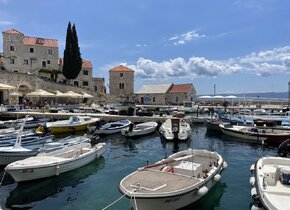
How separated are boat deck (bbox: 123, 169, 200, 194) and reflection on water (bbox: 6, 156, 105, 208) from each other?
15.4ft

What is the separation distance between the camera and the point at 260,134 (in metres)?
26.2

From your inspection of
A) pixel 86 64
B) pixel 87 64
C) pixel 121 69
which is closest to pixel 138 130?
pixel 86 64

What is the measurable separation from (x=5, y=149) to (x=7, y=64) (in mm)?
54596

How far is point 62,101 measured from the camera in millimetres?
60344

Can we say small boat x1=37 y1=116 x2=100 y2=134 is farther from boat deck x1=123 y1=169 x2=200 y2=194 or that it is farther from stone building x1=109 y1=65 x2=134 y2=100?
stone building x1=109 y1=65 x2=134 y2=100

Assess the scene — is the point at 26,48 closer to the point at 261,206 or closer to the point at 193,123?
the point at 193,123

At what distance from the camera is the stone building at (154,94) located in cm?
7475

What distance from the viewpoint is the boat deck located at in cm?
977

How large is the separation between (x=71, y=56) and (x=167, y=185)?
60.2 m

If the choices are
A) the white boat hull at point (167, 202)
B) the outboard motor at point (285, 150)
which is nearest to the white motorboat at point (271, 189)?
the white boat hull at point (167, 202)

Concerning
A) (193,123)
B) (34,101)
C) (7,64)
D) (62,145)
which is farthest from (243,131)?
(7,64)

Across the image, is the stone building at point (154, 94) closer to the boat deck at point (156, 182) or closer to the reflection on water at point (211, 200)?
the reflection on water at point (211, 200)

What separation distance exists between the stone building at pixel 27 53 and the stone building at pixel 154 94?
24322 mm

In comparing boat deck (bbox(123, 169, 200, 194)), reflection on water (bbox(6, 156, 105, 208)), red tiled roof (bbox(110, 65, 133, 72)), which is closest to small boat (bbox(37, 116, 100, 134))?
reflection on water (bbox(6, 156, 105, 208))
